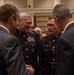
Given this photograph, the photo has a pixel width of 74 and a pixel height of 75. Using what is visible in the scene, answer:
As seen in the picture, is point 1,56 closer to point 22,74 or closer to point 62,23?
point 22,74

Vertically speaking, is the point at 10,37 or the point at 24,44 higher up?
the point at 10,37

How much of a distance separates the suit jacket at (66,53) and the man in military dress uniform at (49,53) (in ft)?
4.05

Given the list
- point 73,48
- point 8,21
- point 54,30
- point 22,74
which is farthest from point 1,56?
point 54,30

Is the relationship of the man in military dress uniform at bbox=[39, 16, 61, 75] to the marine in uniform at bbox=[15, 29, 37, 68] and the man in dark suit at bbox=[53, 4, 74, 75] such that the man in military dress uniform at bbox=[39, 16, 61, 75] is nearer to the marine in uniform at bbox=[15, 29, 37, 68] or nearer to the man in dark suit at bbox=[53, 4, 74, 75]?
the marine in uniform at bbox=[15, 29, 37, 68]

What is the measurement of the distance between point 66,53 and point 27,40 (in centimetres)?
146

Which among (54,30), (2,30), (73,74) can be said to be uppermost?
(2,30)

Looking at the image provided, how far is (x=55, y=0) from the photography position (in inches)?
566

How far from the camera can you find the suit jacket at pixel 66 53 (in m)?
2.04

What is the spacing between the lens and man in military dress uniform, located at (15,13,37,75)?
10.8 feet

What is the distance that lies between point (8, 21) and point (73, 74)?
0.81 meters

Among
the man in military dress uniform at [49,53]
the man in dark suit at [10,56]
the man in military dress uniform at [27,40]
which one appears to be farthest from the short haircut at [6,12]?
the man in military dress uniform at [49,53]

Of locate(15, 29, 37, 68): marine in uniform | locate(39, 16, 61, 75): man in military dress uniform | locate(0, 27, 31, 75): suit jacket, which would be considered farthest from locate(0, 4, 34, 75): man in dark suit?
locate(39, 16, 61, 75): man in military dress uniform

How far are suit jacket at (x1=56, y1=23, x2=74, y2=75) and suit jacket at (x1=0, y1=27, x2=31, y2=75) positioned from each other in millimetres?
418

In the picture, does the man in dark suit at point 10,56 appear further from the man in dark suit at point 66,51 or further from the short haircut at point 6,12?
the man in dark suit at point 66,51
